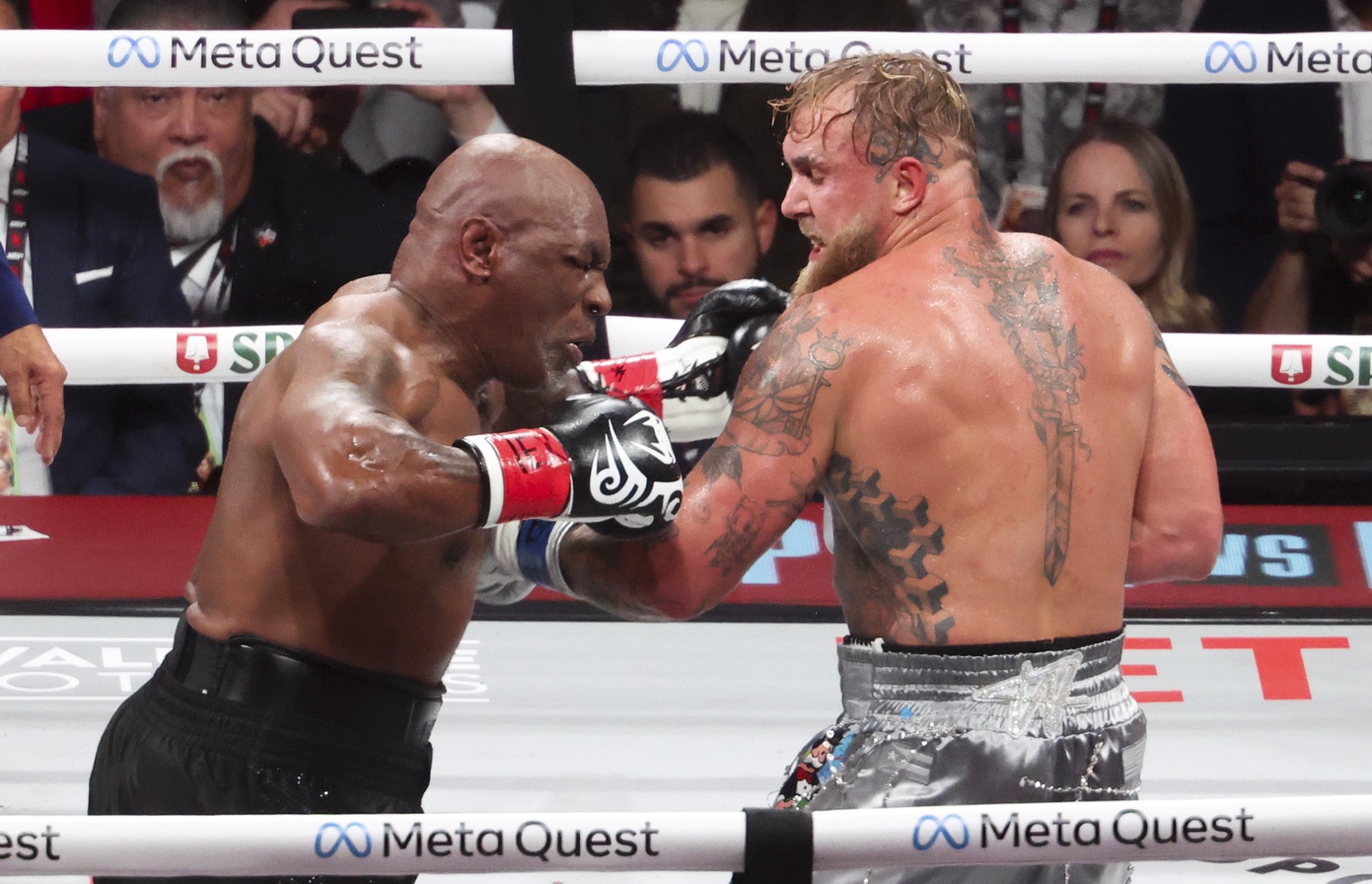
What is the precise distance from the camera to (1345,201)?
3494 mm

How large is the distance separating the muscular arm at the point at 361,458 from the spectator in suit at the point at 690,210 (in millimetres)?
2394

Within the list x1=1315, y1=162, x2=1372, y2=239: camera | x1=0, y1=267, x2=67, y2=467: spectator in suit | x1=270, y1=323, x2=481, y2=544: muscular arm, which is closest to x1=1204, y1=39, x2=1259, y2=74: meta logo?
x1=1315, y1=162, x2=1372, y2=239: camera

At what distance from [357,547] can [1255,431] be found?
285cm

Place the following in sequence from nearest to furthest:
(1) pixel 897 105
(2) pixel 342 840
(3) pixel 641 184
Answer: (2) pixel 342 840, (1) pixel 897 105, (3) pixel 641 184

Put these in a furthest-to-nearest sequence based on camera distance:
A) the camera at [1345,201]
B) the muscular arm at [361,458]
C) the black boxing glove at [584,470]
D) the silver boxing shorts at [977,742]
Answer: the camera at [1345,201] → the silver boxing shorts at [977,742] → the black boxing glove at [584,470] → the muscular arm at [361,458]

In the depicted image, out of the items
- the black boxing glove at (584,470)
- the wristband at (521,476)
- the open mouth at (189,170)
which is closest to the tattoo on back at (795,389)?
the black boxing glove at (584,470)

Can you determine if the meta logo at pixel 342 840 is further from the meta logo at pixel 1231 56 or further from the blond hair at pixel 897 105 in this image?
the meta logo at pixel 1231 56

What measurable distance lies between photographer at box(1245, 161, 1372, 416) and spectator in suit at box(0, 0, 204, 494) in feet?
9.06

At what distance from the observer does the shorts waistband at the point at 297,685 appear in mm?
1715

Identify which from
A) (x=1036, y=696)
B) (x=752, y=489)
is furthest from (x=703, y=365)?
(x=1036, y=696)

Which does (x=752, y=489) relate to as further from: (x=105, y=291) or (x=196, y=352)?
(x=105, y=291)

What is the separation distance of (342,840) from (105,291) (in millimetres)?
2730

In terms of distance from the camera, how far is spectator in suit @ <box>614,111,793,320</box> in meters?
4.04

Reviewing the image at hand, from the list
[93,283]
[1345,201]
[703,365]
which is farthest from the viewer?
[93,283]
